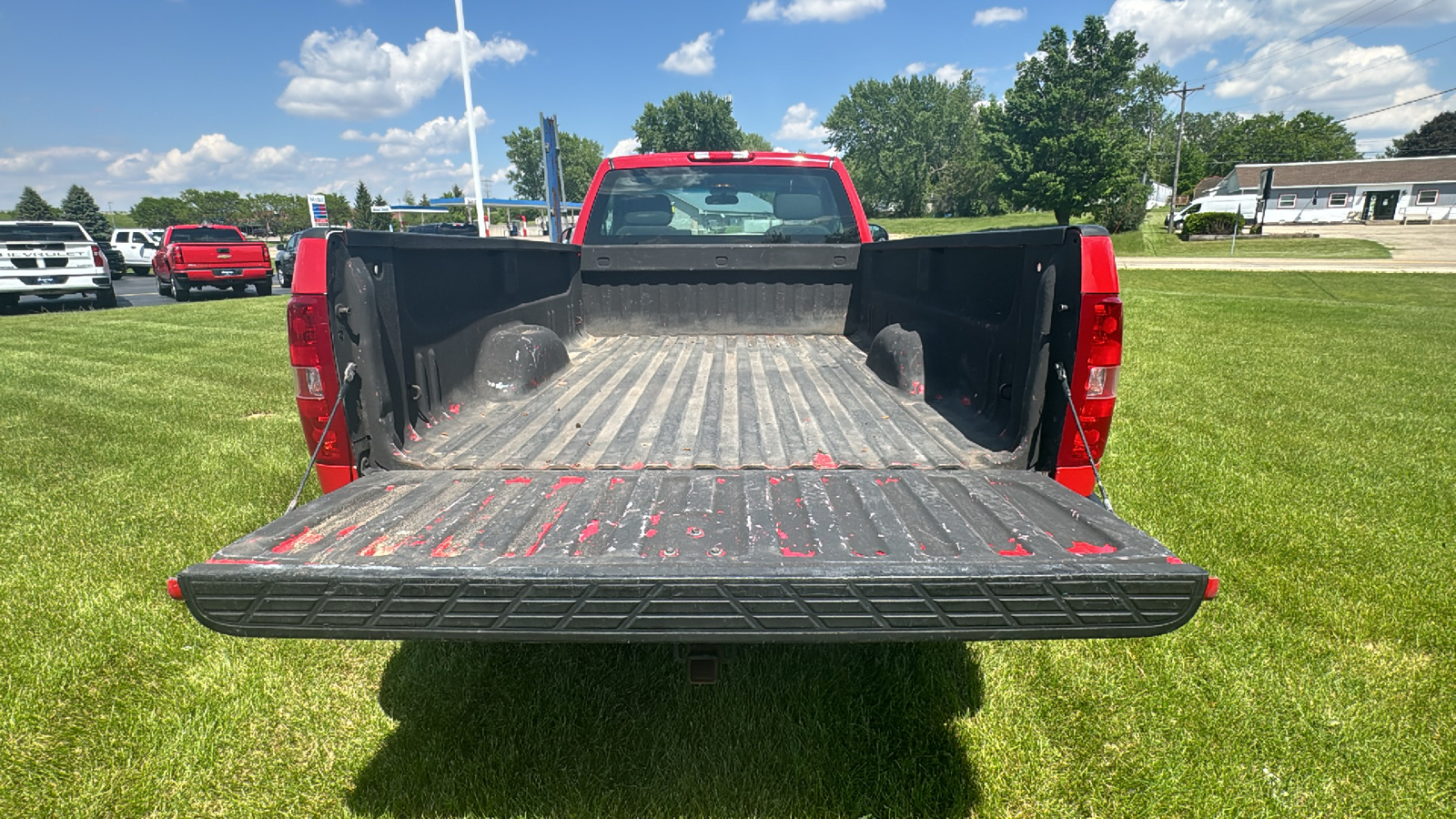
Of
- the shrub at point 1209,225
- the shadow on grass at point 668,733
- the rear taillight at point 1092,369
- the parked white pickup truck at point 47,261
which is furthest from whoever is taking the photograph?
the shrub at point 1209,225

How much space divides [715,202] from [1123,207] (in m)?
48.2

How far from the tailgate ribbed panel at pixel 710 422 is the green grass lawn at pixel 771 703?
0.93m

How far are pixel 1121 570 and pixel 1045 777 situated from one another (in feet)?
3.79

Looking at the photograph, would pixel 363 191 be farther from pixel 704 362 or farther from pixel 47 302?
pixel 704 362

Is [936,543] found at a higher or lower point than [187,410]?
higher

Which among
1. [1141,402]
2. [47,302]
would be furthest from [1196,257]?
[47,302]

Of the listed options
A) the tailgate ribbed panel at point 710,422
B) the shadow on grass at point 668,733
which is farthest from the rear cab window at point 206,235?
the shadow on grass at point 668,733

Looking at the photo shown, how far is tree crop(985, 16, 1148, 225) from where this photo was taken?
43500 millimetres

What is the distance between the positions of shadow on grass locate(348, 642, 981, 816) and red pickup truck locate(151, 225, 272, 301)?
19.1 meters

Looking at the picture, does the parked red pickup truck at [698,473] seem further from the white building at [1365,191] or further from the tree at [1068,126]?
the white building at [1365,191]

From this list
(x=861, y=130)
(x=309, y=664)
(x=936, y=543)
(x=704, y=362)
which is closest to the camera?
(x=936, y=543)

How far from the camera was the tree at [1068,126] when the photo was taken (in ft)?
143

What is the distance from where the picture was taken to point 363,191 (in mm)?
102500

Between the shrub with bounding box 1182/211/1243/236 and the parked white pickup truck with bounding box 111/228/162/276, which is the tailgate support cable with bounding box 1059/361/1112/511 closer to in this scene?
the parked white pickup truck with bounding box 111/228/162/276
